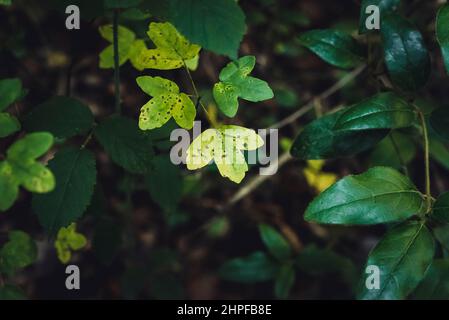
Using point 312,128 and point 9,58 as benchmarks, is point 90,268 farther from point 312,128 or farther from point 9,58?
point 312,128

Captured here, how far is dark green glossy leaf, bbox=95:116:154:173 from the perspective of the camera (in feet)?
3.82

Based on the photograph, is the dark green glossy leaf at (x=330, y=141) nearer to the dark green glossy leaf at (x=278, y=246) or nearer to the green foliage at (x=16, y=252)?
the dark green glossy leaf at (x=278, y=246)

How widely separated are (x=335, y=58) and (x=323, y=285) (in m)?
1.14

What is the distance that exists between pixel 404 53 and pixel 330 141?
0.32m

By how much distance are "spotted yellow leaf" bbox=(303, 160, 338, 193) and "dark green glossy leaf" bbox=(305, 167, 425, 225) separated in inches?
34.5

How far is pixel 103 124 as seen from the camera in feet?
3.93

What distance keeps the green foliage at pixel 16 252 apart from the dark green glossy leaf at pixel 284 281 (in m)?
0.89

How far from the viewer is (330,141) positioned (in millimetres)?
1285

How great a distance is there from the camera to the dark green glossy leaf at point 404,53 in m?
1.23

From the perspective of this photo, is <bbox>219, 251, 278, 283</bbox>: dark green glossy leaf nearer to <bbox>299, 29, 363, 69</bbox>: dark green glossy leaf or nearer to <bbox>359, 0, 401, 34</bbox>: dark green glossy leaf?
<bbox>299, 29, 363, 69</bbox>: dark green glossy leaf

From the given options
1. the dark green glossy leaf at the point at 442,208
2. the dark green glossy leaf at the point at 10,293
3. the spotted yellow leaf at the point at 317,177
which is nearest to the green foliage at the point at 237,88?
the dark green glossy leaf at the point at 442,208

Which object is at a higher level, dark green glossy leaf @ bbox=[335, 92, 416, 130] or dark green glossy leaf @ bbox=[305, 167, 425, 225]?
dark green glossy leaf @ bbox=[335, 92, 416, 130]

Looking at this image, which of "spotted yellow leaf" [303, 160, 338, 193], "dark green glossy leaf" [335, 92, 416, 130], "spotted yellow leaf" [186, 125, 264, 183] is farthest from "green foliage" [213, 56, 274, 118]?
"spotted yellow leaf" [303, 160, 338, 193]

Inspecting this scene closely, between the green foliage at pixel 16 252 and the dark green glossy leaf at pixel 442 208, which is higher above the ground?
the dark green glossy leaf at pixel 442 208
